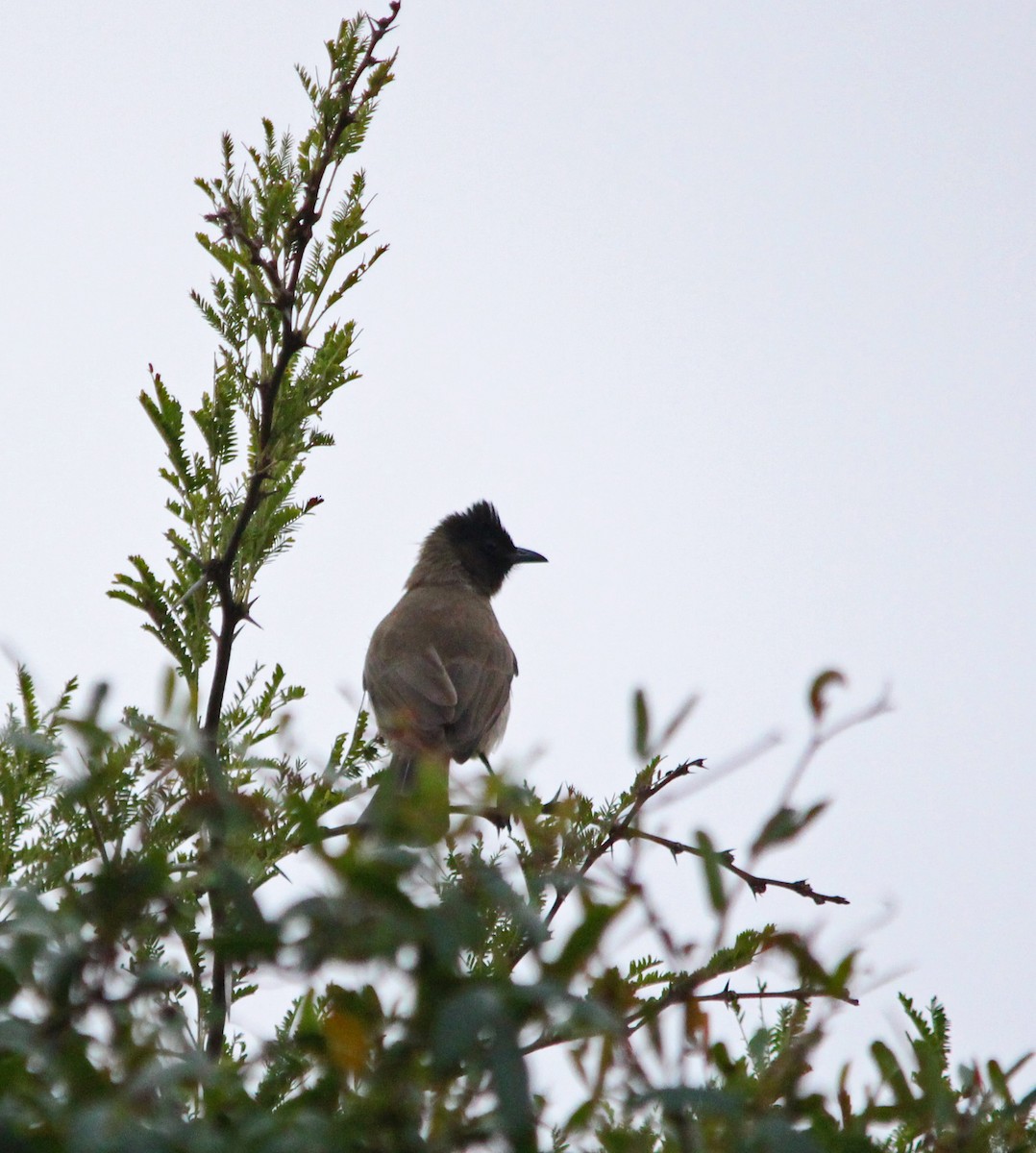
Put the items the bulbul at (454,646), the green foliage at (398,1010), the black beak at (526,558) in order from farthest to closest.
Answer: the black beak at (526,558), the bulbul at (454,646), the green foliage at (398,1010)

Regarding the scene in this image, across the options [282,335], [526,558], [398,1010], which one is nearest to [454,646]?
[526,558]

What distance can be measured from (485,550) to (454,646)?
5.73 ft

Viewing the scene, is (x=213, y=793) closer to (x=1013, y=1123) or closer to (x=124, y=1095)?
(x=124, y=1095)

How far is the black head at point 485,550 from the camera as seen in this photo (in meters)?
9.44

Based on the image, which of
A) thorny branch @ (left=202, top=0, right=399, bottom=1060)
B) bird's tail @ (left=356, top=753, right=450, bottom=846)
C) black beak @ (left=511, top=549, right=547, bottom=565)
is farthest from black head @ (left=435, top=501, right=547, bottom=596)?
bird's tail @ (left=356, top=753, right=450, bottom=846)

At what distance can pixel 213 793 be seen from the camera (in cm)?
132

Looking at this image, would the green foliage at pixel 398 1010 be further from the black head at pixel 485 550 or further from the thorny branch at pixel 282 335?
the black head at pixel 485 550

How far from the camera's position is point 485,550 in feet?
31.2

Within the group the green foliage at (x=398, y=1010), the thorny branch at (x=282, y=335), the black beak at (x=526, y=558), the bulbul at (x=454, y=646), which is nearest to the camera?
the green foliage at (x=398, y=1010)

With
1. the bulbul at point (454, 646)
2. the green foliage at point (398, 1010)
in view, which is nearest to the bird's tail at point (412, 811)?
the green foliage at point (398, 1010)

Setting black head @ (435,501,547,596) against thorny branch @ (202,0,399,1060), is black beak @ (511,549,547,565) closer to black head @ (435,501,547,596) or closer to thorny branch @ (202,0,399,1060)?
black head @ (435,501,547,596)

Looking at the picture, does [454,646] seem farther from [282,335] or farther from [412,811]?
[412,811]

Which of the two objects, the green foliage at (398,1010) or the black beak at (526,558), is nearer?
the green foliage at (398,1010)

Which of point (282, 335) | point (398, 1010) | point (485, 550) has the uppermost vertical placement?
point (485, 550)
